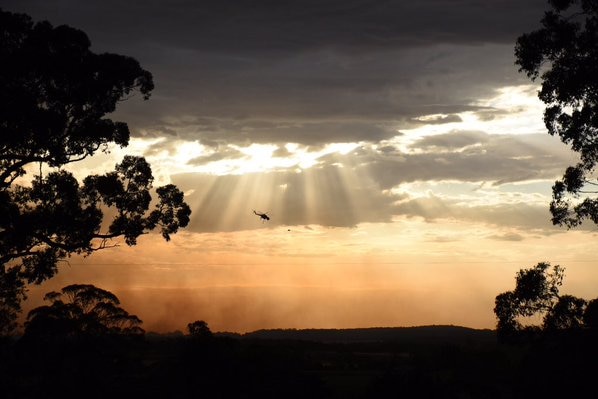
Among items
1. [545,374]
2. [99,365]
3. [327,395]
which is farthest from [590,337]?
[99,365]

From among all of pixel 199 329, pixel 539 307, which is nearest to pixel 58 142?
pixel 539 307

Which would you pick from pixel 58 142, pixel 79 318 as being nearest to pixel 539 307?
pixel 58 142

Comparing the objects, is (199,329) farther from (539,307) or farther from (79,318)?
(539,307)

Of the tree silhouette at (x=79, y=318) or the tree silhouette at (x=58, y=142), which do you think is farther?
the tree silhouette at (x=79, y=318)

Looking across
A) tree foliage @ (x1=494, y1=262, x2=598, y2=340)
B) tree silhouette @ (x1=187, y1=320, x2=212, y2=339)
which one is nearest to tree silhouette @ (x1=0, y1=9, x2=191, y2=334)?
tree foliage @ (x1=494, y1=262, x2=598, y2=340)

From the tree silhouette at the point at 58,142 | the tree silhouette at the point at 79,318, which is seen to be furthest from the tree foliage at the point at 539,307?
the tree silhouette at the point at 79,318

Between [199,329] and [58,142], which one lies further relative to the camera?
[199,329]

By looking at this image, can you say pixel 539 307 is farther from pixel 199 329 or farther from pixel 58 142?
pixel 199 329

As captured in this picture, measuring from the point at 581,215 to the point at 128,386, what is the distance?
2317 inches

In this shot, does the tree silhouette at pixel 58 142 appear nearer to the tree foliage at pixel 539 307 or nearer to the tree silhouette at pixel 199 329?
the tree foliage at pixel 539 307

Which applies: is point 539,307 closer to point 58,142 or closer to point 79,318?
point 58,142

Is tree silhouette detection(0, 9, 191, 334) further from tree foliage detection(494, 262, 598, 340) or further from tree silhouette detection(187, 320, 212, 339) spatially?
tree silhouette detection(187, 320, 212, 339)

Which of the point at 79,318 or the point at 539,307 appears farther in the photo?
the point at 79,318

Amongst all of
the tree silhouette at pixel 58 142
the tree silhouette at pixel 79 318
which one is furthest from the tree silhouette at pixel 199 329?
the tree silhouette at pixel 58 142
